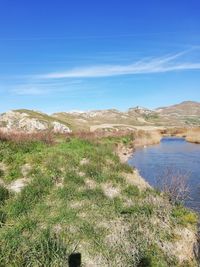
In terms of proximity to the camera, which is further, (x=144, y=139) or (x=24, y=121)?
(x=24, y=121)

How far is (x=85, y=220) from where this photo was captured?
48.3 feet

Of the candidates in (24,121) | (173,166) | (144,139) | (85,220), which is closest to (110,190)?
(85,220)

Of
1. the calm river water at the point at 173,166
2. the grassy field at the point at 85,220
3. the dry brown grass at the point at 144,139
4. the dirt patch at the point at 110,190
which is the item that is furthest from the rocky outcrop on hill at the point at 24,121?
the dirt patch at the point at 110,190

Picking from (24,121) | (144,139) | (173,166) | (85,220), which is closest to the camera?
(85,220)

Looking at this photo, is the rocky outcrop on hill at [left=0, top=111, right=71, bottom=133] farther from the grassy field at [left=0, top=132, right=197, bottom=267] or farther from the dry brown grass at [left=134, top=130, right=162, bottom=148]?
the grassy field at [left=0, top=132, right=197, bottom=267]

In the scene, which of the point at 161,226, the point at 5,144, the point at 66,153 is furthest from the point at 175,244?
the point at 5,144

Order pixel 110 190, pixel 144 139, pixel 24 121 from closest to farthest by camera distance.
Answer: pixel 110 190, pixel 144 139, pixel 24 121

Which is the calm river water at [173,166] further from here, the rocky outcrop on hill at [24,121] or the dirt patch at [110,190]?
the rocky outcrop on hill at [24,121]

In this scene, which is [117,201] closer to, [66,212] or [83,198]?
[83,198]

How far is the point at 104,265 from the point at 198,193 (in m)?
12.8

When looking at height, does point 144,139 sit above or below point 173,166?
above

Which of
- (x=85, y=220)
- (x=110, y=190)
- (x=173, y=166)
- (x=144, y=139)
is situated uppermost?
(x=110, y=190)

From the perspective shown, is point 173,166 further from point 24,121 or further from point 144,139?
point 24,121

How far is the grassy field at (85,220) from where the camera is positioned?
12.5 meters
